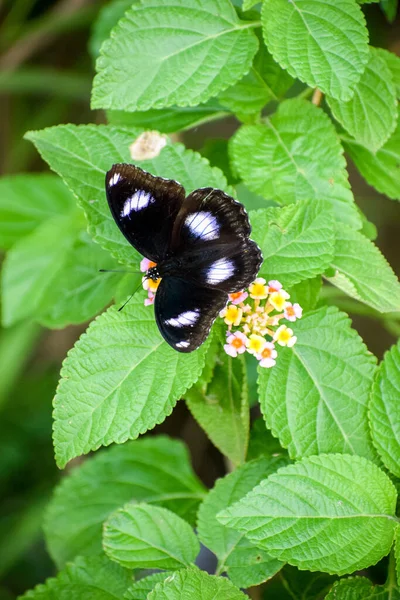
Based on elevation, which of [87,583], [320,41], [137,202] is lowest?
[87,583]

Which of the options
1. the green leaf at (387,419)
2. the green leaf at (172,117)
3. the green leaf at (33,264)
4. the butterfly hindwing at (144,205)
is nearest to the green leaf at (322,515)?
the green leaf at (387,419)

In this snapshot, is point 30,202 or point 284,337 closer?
point 284,337

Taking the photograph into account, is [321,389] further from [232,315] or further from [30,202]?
[30,202]

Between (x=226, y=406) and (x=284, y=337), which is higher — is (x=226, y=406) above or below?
below

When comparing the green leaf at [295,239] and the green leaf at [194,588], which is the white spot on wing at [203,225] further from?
the green leaf at [194,588]

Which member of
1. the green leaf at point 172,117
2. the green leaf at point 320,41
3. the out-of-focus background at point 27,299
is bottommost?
the out-of-focus background at point 27,299

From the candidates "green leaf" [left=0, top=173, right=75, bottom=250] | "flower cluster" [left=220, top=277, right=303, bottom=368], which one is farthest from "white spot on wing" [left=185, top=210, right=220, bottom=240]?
"green leaf" [left=0, top=173, right=75, bottom=250]

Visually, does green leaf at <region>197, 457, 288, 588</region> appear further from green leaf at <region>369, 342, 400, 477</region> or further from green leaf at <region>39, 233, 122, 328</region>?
green leaf at <region>39, 233, 122, 328</region>

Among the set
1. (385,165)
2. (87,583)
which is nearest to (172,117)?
(385,165)
